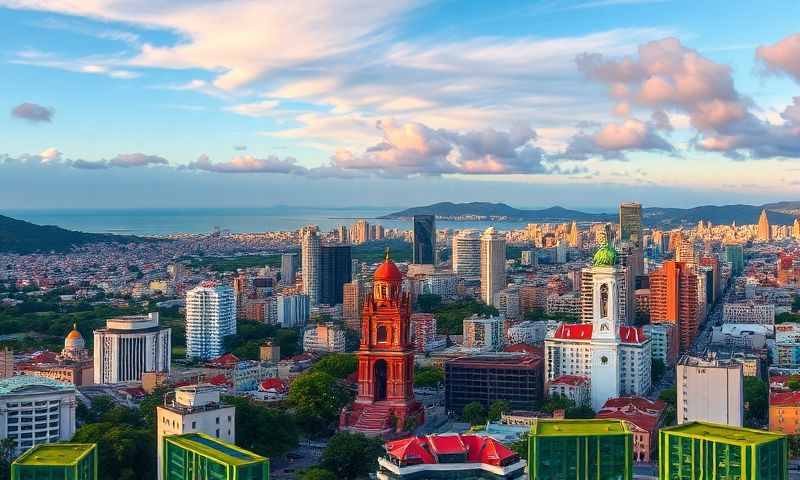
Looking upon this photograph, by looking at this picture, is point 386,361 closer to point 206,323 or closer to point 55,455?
point 55,455

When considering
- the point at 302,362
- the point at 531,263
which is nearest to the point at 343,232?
the point at 531,263

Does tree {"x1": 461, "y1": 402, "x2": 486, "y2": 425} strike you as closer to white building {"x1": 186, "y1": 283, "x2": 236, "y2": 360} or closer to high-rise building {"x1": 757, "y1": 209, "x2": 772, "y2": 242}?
white building {"x1": 186, "y1": 283, "x2": 236, "y2": 360}

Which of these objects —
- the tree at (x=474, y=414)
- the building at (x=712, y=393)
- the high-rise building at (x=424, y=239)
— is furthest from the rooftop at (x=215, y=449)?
the high-rise building at (x=424, y=239)

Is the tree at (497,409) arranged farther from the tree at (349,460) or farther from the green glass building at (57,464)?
the green glass building at (57,464)

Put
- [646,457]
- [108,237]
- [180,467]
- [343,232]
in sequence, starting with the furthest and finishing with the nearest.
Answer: [108,237]
[343,232]
[646,457]
[180,467]

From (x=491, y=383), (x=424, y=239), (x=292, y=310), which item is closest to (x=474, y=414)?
(x=491, y=383)

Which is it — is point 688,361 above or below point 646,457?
above

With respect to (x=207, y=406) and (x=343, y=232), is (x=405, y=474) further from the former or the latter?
(x=343, y=232)
